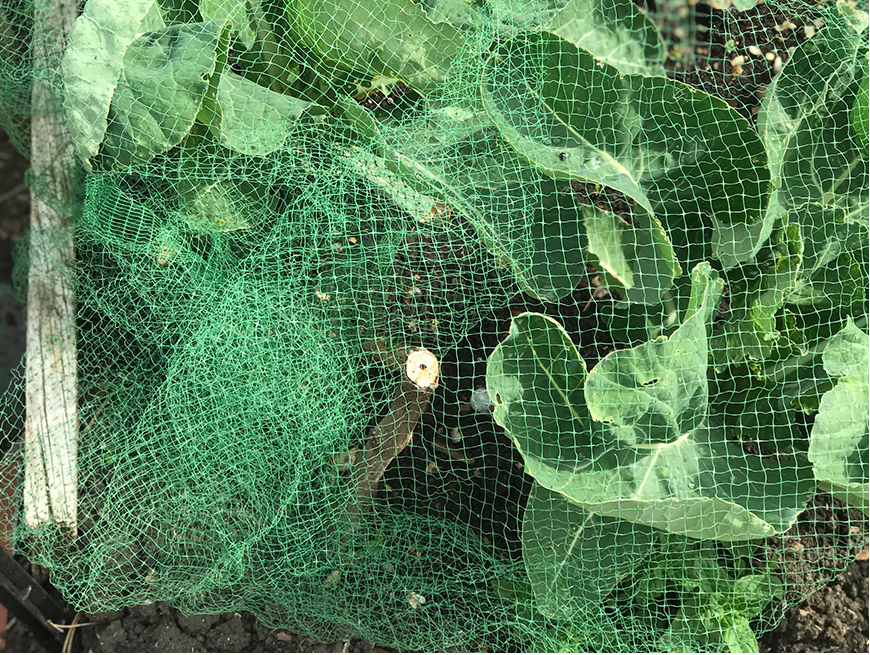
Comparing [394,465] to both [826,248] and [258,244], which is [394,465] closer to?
[258,244]

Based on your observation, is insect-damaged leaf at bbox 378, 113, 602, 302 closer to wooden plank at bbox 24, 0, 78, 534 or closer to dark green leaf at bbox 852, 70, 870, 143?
dark green leaf at bbox 852, 70, 870, 143

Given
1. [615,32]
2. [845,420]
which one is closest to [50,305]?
[615,32]

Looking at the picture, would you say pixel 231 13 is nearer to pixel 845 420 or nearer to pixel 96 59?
pixel 96 59

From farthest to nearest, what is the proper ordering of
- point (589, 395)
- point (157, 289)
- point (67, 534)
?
point (67, 534)
point (157, 289)
point (589, 395)

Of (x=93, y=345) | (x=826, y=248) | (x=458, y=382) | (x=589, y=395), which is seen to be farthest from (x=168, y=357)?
(x=826, y=248)

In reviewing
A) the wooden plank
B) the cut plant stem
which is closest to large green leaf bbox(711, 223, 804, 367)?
the cut plant stem

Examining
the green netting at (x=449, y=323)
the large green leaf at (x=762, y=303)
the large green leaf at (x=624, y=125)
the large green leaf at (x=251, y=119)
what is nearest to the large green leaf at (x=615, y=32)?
the green netting at (x=449, y=323)

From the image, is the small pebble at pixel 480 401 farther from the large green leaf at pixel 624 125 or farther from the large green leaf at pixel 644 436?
the large green leaf at pixel 624 125
